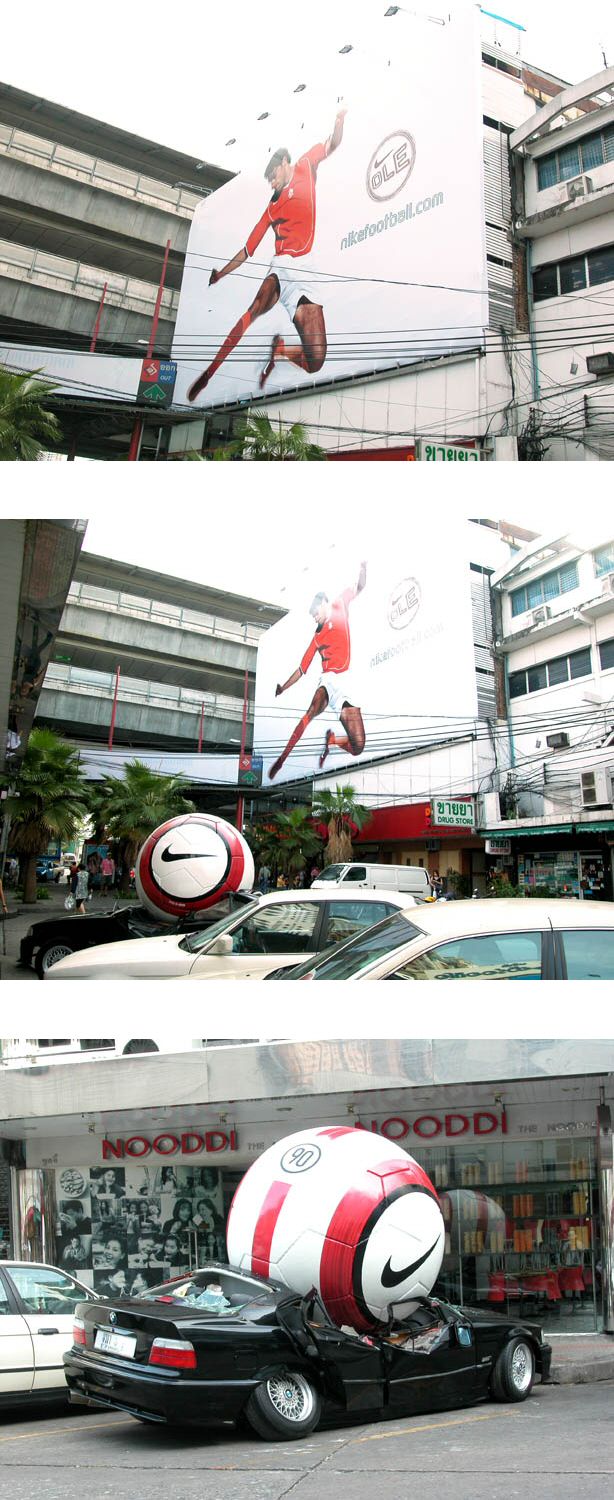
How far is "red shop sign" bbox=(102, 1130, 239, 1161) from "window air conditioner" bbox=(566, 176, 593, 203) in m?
33.4

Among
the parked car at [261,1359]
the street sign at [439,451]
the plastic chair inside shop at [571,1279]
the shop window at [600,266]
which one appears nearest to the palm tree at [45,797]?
the plastic chair inside shop at [571,1279]

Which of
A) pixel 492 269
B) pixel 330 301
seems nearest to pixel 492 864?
pixel 492 269

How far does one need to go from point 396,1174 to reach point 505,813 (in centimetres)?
475

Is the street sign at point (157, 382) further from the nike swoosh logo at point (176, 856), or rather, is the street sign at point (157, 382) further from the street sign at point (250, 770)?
the nike swoosh logo at point (176, 856)

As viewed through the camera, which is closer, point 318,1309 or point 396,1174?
point 318,1309

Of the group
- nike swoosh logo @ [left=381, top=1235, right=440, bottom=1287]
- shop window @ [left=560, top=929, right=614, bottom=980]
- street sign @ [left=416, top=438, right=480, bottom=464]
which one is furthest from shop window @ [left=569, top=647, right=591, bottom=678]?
street sign @ [left=416, top=438, right=480, bottom=464]

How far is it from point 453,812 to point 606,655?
237cm

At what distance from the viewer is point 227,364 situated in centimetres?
4594

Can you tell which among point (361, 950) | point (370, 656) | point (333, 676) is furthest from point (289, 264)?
point (361, 950)

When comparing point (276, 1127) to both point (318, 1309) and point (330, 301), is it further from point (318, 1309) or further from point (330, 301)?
point (330, 301)

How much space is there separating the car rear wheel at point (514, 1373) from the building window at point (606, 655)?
5.67 m

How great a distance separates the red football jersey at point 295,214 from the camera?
44312 millimetres

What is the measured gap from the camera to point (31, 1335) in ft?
21.5

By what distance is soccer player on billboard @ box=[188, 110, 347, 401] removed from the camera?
4338cm
